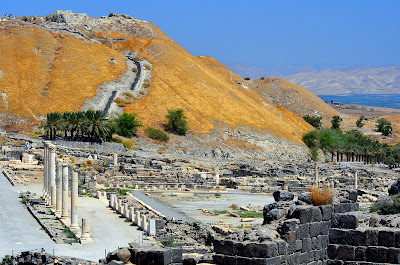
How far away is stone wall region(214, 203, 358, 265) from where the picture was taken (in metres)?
13.1

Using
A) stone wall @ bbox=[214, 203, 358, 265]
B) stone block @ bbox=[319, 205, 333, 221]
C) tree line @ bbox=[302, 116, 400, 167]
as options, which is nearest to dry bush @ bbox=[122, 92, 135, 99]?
tree line @ bbox=[302, 116, 400, 167]

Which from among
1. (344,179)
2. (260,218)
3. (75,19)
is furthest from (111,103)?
(260,218)

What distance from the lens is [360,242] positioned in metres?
13.9

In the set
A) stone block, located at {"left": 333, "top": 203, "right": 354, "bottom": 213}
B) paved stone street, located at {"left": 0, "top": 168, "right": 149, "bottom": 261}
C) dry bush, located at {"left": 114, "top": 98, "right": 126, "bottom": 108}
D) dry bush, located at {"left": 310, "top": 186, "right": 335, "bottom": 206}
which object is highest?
dry bush, located at {"left": 114, "top": 98, "right": 126, "bottom": 108}

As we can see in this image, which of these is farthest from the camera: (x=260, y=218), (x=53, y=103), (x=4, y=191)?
(x=53, y=103)

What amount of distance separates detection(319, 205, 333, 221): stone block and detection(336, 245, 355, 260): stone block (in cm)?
60

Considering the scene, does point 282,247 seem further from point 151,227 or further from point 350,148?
point 350,148

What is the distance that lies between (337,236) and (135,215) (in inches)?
973

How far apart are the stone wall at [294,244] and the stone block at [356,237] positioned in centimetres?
51

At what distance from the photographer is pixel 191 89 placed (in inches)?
4683

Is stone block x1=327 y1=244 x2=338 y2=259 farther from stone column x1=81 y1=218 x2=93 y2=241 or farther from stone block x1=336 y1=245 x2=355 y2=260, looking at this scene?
stone column x1=81 y1=218 x2=93 y2=241

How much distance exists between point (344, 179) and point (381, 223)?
5652 centimetres

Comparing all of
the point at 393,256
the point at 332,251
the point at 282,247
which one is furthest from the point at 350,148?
the point at 282,247

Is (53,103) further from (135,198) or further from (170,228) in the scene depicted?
(170,228)
